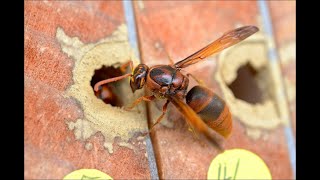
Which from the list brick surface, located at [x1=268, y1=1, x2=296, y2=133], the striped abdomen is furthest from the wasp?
brick surface, located at [x1=268, y1=1, x2=296, y2=133]

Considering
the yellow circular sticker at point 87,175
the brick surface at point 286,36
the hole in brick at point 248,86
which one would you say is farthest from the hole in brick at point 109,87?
the brick surface at point 286,36

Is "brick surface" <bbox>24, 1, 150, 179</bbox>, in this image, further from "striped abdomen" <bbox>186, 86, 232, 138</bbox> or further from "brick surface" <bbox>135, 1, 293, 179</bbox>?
"striped abdomen" <bbox>186, 86, 232, 138</bbox>

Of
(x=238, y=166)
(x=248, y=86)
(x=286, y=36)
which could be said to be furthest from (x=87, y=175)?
(x=286, y=36)

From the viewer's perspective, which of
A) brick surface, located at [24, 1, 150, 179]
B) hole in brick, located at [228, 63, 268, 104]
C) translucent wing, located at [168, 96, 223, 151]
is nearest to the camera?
brick surface, located at [24, 1, 150, 179]

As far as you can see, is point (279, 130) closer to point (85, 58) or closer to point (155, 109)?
point (155, 109)

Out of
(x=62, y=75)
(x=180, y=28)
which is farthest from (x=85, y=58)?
(x=180, y=28)

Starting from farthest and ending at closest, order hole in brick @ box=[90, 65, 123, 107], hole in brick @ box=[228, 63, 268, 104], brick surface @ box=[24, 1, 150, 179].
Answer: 1. hole in brick @ box=[228, 63, 268, 104]
2. hole in brick @ box=[90, 65, 123, 107]
3. brick surface @ box=[24, 1, 150, 179]
